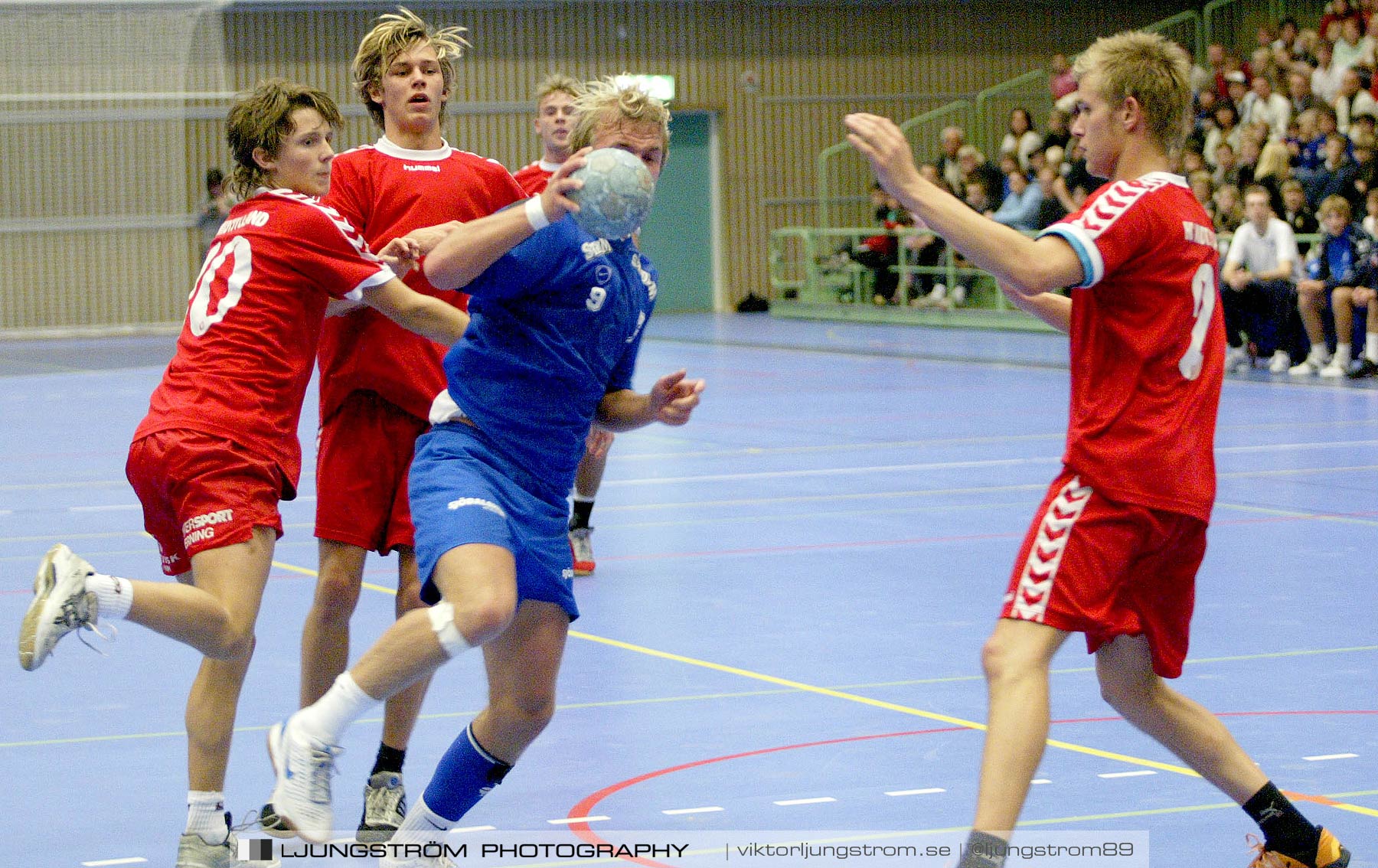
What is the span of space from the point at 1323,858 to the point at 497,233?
2.25 metres

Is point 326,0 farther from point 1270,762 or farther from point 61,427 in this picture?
point 1270,762

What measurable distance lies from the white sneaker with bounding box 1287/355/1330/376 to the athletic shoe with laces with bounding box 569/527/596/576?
10.1 metres

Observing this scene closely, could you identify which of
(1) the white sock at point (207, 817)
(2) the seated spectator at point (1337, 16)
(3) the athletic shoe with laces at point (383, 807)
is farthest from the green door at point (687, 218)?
(1) the white sock at point (207, 817)

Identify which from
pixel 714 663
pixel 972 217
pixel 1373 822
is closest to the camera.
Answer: pixel 972 217

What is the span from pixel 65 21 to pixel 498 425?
2249 cm

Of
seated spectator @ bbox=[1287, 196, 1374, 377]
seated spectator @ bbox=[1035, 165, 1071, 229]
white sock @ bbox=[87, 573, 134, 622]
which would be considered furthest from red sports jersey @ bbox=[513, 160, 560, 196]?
seated spectator @ bbox=[1035, 165, 1071, 229]

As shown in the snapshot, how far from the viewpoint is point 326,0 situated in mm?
26750

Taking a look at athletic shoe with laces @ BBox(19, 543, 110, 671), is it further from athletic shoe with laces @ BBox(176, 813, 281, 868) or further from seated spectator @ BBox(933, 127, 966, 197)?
seated spectator @ BBox(933, 127, 966, 197)

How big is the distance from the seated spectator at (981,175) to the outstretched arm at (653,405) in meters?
20.0

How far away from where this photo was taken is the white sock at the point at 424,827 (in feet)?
13.9

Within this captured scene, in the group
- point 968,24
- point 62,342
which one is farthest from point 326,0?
point 968,24

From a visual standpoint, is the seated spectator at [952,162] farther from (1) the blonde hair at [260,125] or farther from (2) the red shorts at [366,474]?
(1) the blonde hair at [260,125]

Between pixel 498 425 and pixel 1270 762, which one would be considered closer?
pixel 498 425

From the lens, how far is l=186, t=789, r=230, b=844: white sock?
13.9 feet
